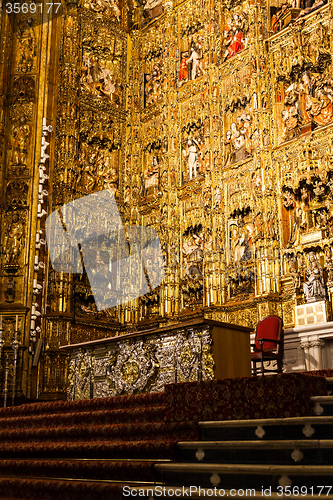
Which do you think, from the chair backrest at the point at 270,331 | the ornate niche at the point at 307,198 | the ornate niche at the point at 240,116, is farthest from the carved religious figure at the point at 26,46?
the chair backrest at the point at 270,331

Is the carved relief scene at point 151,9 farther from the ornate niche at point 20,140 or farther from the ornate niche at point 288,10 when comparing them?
the ornate niche at point 20,140

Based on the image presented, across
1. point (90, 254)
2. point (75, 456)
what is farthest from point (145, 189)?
point (75, 456)

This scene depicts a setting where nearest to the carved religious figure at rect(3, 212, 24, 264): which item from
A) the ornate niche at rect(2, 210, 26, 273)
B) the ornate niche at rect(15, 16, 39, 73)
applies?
the ornate niche at rect(2, 210, 26, 273)

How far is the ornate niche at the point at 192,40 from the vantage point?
14148mm

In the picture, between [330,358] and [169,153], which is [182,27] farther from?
[330,358]

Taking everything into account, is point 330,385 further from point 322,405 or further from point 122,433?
point 122,433

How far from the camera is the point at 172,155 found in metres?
14.2

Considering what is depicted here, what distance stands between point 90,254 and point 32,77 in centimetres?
460

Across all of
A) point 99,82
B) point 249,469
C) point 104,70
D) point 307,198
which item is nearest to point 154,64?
point 104,70

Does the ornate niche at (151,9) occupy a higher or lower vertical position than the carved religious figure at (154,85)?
higher

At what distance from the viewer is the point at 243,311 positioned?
38.6 feet

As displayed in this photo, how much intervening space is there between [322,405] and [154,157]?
1111 cm

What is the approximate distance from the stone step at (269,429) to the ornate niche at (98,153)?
10040 mm

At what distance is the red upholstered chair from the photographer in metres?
8.43
